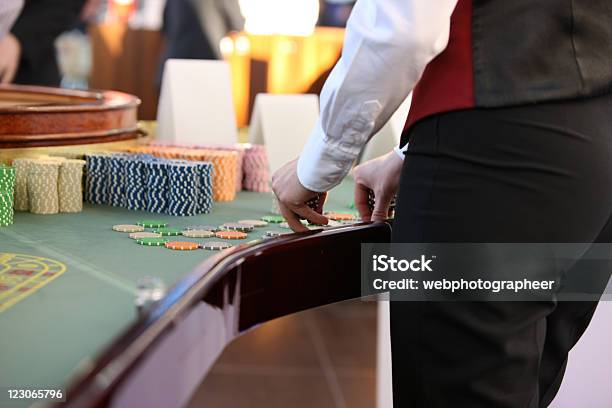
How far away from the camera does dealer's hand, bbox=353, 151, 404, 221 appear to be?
1.57 meters

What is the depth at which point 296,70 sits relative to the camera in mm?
4566

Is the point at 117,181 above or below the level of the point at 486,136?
below

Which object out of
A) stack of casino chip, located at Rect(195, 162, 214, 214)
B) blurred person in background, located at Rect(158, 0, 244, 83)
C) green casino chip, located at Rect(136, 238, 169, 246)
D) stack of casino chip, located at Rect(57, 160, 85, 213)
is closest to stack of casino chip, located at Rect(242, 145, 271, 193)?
stack of casino chip, located at Rect(195, 162, 214, 214)

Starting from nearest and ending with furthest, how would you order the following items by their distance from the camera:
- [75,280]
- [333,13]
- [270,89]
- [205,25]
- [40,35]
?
[75,280]
[40,35]
[270,89]
[205,25]
[333,13]

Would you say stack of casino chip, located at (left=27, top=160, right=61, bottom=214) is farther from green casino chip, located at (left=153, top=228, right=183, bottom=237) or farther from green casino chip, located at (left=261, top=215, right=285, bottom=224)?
green casino chip, located at (left=261, top=215, right=285, bottom=224)

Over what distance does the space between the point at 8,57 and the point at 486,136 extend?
2.84 metres

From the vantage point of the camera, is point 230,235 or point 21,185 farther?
point 21,185

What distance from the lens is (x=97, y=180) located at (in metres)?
2.07

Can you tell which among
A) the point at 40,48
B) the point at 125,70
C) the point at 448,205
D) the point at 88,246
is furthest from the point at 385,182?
the point at 125,70

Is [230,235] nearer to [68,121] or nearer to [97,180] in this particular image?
[97,180]

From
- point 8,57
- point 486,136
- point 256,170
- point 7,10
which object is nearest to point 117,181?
point 256,170

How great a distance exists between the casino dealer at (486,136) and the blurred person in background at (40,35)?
2.91 m

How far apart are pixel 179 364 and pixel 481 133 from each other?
1.70ft

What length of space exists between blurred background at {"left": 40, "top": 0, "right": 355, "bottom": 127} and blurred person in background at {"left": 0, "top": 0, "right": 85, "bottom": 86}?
712mm
